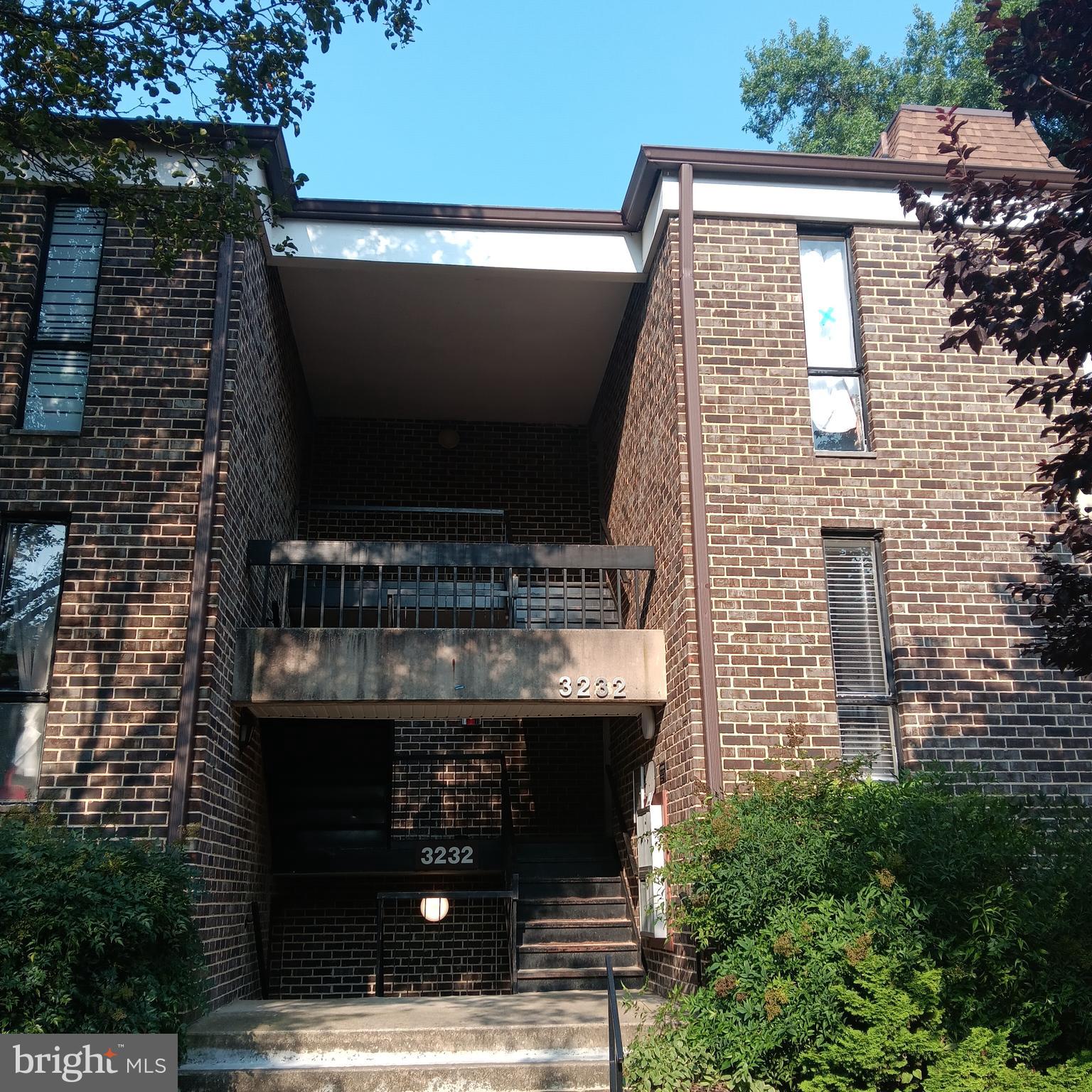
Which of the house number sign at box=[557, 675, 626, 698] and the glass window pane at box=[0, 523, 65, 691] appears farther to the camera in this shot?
the house number sign at box=[557, 675, 626, 698]

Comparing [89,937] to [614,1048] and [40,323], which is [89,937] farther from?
[40,323]

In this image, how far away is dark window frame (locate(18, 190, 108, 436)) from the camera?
29.8 feet

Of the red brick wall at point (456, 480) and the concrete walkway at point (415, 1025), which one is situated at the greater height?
the red brick wall at point (456, 480)

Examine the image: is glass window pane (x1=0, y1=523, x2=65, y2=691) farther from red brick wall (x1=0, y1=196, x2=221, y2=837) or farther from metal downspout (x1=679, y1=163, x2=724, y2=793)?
metal downspout (x1=679, y1=163, x2=724, y2=793)

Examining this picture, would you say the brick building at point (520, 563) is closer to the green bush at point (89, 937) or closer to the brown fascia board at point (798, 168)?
the brown fascia board at point (798, 168)

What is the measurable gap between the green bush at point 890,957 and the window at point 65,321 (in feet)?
20.5

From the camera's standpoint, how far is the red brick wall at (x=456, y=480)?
14.0m

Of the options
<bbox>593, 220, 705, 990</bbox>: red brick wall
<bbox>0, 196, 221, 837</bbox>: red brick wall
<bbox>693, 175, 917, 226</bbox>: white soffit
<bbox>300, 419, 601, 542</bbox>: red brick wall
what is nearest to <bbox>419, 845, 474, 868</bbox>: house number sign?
<bbox>593, 220, 705, 990</bbox>: red brick wall

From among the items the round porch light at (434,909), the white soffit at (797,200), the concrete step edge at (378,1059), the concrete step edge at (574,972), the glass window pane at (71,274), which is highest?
the white soffit at (797,200)

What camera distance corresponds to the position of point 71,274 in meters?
9.39

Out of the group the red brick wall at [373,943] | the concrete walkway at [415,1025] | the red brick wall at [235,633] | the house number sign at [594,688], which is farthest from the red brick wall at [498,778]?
the concrete walkway at [415,1025]

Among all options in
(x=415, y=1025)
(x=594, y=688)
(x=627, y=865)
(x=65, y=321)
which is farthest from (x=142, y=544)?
(x=627, y=865)

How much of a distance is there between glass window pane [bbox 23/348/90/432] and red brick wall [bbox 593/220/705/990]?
4.92m

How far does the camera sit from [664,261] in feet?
33.1
